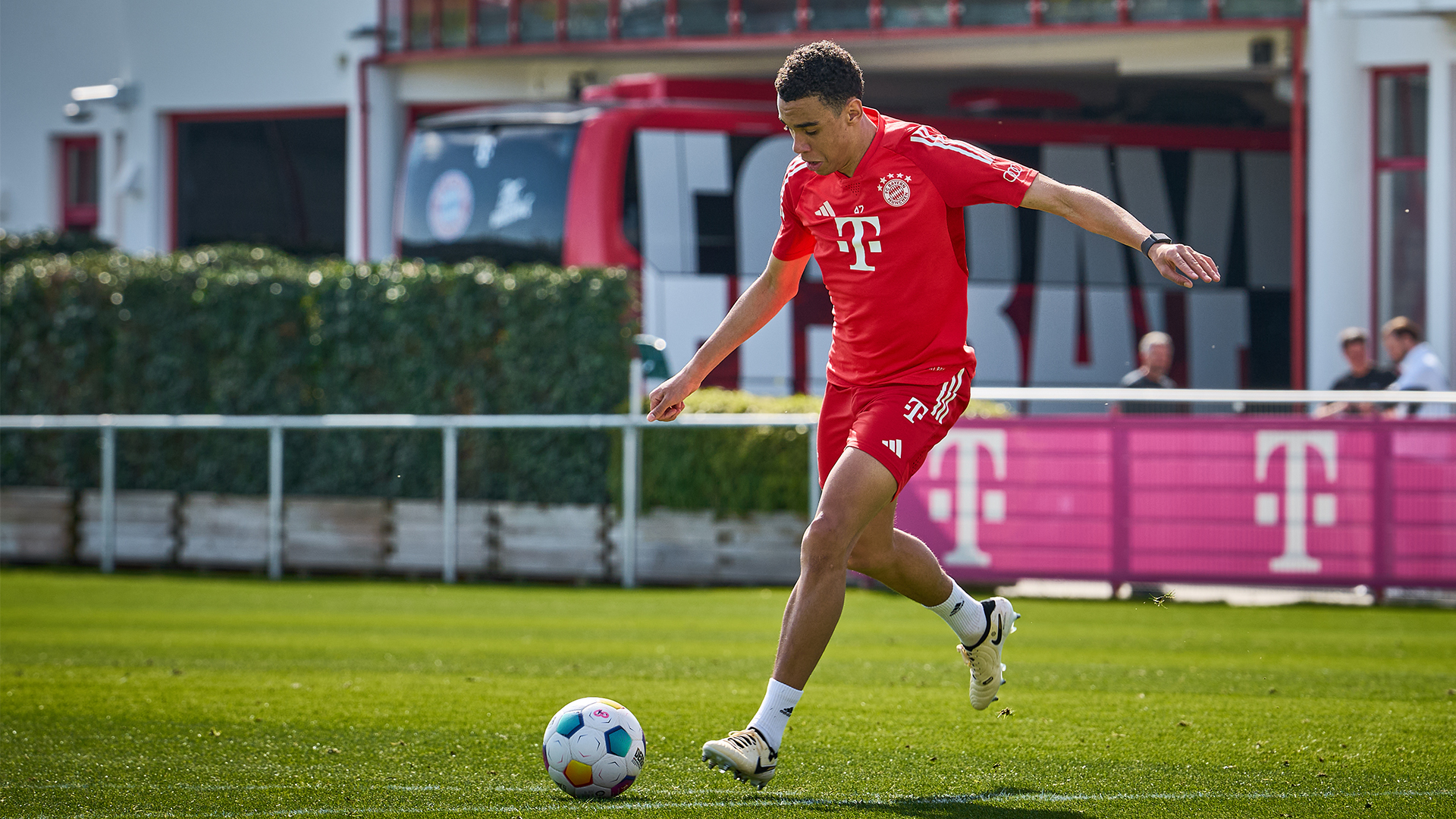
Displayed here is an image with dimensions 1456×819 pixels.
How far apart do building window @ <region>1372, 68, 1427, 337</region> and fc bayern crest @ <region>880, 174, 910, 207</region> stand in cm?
1407

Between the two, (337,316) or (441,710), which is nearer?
(441,710)

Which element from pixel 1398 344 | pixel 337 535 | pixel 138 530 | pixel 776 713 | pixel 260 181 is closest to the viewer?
pixel 776 713

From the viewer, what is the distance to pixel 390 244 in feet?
84.5

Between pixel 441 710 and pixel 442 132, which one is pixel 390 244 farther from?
pixel 441 710

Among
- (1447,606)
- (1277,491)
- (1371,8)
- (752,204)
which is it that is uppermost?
(1371,8)

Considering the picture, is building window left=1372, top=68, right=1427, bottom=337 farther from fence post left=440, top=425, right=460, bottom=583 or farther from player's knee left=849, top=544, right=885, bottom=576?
player's knee left=849, top=544, right=885, bottom=576

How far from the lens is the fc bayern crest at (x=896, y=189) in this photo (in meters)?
5.70

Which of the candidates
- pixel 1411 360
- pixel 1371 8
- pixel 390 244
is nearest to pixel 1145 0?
pixel 1371 8

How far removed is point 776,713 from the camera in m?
5.34

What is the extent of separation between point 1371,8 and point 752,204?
6642mm

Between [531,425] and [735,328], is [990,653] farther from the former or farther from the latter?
[531,425]

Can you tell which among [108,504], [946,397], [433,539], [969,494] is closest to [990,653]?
[946,397]

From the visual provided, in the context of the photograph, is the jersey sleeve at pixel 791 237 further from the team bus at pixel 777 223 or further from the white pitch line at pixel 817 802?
the team bus at pixel 777 223

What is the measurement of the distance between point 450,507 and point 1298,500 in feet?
23.0
